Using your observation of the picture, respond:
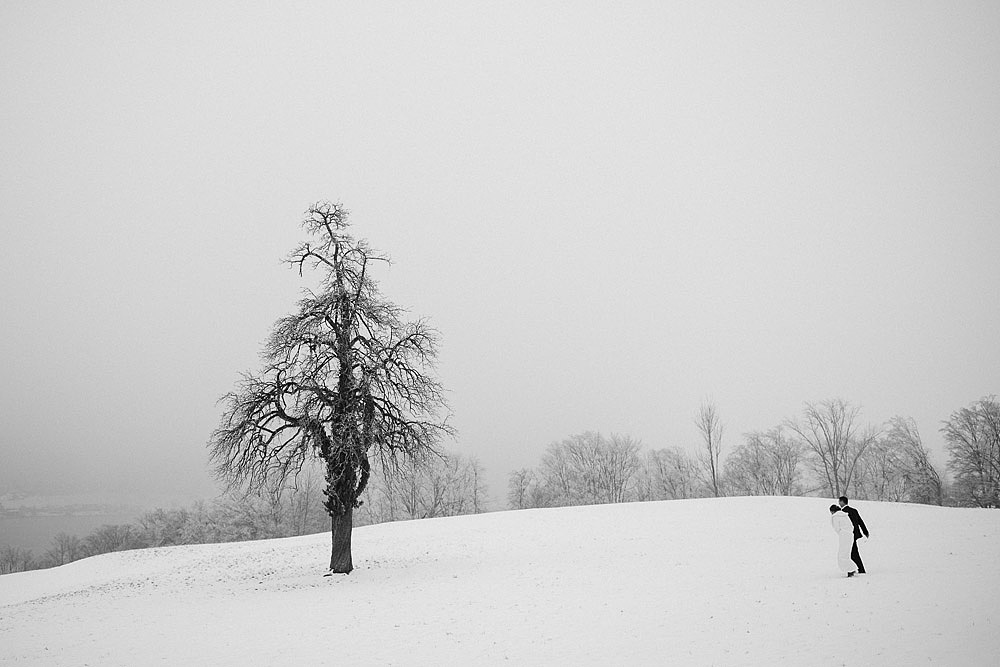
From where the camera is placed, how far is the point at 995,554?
16.7 meters

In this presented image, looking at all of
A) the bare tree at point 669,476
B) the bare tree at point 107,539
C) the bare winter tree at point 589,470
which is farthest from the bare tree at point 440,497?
the bare tree at point 107,539

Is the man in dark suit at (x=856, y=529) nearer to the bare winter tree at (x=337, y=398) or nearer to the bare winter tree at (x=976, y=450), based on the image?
the bare winter tree at (x=337, y=398)

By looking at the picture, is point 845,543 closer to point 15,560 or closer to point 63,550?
point 63,550

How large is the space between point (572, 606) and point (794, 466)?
67096 millimetres

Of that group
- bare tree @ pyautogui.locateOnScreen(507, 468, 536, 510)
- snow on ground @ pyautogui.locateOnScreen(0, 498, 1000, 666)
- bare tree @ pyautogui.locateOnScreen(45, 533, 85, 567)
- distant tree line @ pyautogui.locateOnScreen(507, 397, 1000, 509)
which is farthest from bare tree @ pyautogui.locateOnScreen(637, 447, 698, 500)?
bare tree @ pyautogui.locateOnScreen(45, 533, 85, 567)

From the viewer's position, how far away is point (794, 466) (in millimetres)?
68875

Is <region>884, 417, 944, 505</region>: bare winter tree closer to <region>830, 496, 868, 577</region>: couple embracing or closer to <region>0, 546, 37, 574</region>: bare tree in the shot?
<region>830, 496, 868, 577</region>: couple embracing

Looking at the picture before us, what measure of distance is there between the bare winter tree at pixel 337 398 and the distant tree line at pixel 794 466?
48402mm

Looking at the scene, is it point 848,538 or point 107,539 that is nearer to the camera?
point 848,538

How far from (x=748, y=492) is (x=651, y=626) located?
220 ft

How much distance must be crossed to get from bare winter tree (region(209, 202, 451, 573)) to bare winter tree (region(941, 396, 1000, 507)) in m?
56.1

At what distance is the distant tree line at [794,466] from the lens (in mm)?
51094

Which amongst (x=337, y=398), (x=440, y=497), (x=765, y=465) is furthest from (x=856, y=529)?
(x=765, y=465)

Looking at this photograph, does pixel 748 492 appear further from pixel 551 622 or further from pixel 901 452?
pixel 551 622
